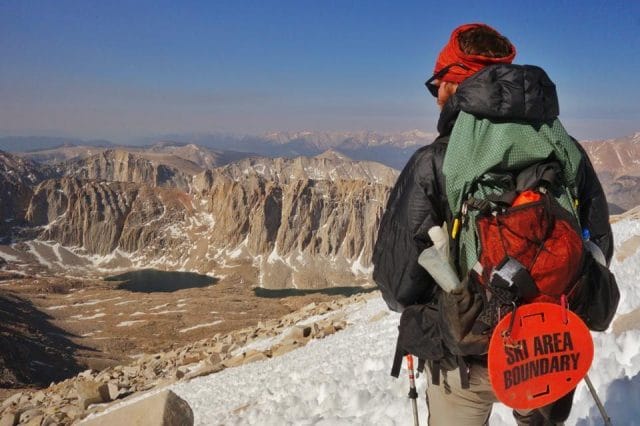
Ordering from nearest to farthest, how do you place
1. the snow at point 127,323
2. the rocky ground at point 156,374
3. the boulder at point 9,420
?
1. the boulder at point 9,420
2. the rocky ground at point 156,374
3. the snow at point 127,323

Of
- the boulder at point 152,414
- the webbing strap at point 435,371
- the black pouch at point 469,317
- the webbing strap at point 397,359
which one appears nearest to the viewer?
the black pouch at point 469,317

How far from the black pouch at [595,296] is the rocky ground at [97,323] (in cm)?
4865

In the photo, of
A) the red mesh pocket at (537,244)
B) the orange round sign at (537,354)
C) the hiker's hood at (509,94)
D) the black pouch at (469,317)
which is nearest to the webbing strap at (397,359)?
the black pouch at (469,317)

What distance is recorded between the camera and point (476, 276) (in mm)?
3020

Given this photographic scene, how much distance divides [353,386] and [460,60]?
9.02m

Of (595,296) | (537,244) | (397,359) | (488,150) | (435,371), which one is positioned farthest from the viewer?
(397,359)

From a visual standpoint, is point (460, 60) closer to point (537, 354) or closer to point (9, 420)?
point (537, 354)

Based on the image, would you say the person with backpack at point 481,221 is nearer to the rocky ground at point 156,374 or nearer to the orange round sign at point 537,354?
the orange round sign at point 537,354

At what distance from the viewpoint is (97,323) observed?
124 m

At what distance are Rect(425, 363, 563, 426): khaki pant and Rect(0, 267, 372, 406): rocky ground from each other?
4753cm

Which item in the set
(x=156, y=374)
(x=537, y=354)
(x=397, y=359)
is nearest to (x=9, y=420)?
(x=156, y=374)

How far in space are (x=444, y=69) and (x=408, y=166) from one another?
2.75ft

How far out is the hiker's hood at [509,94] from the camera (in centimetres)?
307

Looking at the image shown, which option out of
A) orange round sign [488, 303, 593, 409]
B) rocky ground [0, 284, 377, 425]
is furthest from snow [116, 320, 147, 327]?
orange round sign [488, 303, 593, 409]
